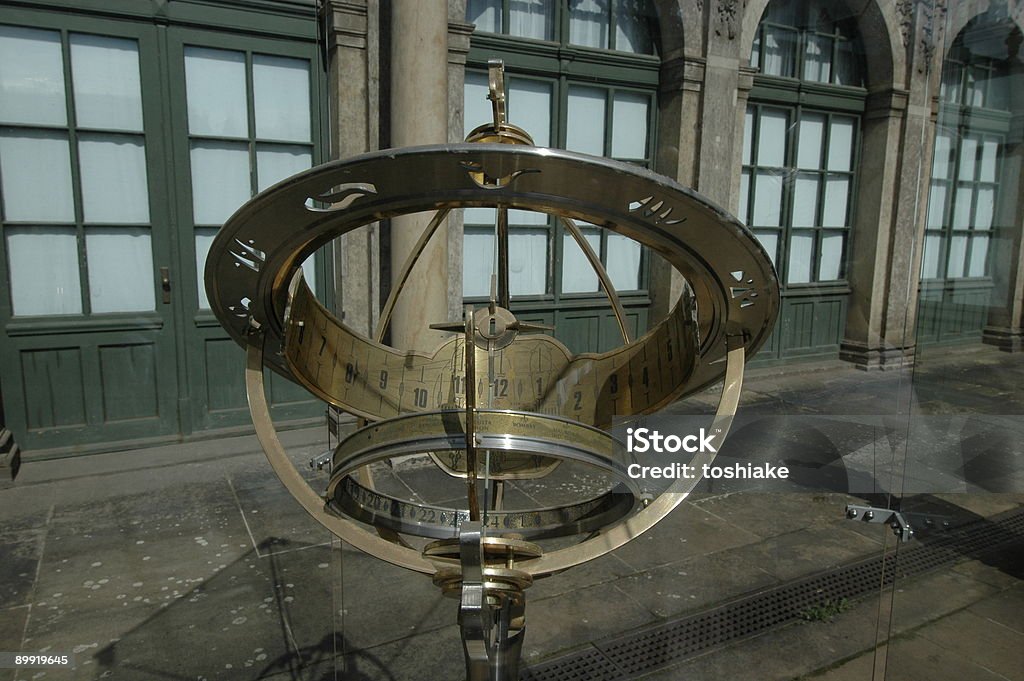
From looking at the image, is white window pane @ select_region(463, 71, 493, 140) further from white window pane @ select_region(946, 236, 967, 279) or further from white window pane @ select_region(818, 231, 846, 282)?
white window pane @ select_region(946, 236, 967, 279)

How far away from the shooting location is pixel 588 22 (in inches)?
255

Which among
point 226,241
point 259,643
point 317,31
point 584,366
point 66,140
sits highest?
point 317,31

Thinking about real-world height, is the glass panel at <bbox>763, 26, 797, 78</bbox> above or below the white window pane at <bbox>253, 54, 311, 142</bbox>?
above

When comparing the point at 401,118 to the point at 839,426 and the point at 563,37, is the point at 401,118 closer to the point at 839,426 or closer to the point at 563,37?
the point at 563,37

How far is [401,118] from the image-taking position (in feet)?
16.1

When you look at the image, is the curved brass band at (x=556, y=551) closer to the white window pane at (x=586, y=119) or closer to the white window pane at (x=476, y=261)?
the white window pane at (x=476, y=261)

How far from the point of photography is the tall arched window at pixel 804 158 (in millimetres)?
6484

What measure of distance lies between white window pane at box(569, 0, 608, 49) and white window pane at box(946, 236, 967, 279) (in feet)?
15.0

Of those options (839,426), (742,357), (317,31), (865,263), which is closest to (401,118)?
(317,31)

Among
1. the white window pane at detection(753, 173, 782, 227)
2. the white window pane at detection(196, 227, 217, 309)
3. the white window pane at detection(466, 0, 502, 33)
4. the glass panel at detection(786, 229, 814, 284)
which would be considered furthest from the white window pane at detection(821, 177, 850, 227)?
the white window pane at detection(196, 227, 217, 309)

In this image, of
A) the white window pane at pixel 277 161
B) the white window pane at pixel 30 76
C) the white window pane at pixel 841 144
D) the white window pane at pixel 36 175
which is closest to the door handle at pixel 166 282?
the white window pane at pixel 36 175

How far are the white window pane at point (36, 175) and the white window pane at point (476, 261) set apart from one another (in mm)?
3090

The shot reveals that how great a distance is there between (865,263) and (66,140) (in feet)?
22.5

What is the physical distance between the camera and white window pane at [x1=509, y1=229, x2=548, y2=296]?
6.46 metres
